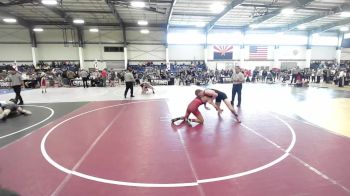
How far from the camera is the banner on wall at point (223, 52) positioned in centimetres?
2744

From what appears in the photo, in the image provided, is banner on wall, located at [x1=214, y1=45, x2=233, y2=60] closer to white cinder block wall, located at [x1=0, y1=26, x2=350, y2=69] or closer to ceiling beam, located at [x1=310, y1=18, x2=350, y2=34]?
white cinder block wall, located at [x1=0, y1=26, x2=350, y2=69]

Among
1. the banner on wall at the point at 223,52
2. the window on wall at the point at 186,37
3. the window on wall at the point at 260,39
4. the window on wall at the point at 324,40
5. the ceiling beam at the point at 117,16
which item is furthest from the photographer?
the window on wall at the point at 324,40

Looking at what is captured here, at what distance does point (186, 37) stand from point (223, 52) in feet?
16.8

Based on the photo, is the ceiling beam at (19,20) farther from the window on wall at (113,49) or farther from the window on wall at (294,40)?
the window on wall at (294,40)

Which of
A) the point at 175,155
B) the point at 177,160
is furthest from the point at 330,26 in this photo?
the point at 177,160

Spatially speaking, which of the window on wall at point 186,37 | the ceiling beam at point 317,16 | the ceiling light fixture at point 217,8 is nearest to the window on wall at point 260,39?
the ceiling beam at point 317,16

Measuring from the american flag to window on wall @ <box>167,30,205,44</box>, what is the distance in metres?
6.64

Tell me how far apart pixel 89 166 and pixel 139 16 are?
2090cm

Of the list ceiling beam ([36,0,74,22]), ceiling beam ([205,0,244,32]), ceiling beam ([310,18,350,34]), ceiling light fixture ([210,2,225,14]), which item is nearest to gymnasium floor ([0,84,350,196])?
ceiling beam ([205,0,244,32])

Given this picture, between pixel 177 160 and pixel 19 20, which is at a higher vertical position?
pixel 19 20

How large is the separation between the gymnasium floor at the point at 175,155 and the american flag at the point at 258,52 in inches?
875

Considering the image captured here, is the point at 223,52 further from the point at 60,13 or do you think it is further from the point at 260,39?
the point at 60,13

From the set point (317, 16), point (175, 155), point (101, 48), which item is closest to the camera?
point (175, 155)

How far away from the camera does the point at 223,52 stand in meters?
27.7
